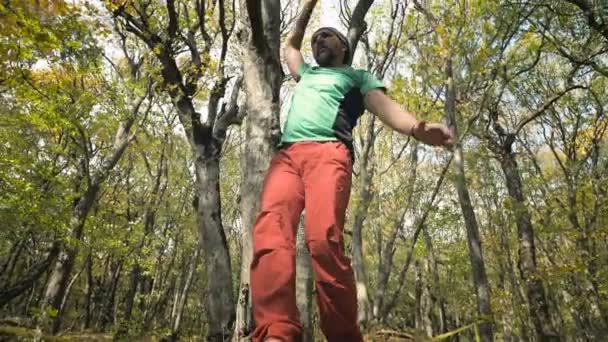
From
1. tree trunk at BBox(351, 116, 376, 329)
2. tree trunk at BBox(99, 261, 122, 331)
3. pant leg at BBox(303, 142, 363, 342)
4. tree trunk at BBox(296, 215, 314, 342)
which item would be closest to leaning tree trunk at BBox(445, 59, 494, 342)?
tree trunk at BBox(351, 116, 376, 329)

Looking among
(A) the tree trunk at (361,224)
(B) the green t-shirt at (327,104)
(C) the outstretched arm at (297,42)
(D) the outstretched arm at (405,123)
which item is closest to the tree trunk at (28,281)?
(A) the tree trunk at (361,224)

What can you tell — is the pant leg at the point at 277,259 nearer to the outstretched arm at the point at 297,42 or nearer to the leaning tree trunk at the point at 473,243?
the outstretched arm at the point at 297,42

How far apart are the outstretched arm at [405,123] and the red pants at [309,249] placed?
38 centimetres

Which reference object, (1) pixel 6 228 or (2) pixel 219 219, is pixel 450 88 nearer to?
(2) pixel 219 219

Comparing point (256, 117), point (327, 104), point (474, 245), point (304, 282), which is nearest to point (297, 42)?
point (256, 117)

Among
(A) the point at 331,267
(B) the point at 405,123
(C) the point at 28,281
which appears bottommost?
(A) the point at 331,267

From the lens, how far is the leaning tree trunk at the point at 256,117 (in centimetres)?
252

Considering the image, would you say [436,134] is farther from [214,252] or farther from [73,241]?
[73,241]

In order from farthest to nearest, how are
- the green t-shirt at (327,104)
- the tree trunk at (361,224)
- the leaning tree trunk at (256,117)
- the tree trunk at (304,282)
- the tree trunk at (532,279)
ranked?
the tree trunk at (361,224), the tree trunk at (532,279), the tree trunk at (304,282), the leaning tree trunk at (256,117), the green t-shirt at (327,104)

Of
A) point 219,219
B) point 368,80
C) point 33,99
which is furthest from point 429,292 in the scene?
point 368,80

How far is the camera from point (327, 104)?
2471mm

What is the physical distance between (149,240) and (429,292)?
18.3m

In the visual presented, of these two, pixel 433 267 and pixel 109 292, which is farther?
pixel 433 267

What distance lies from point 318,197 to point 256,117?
3.34 feet
